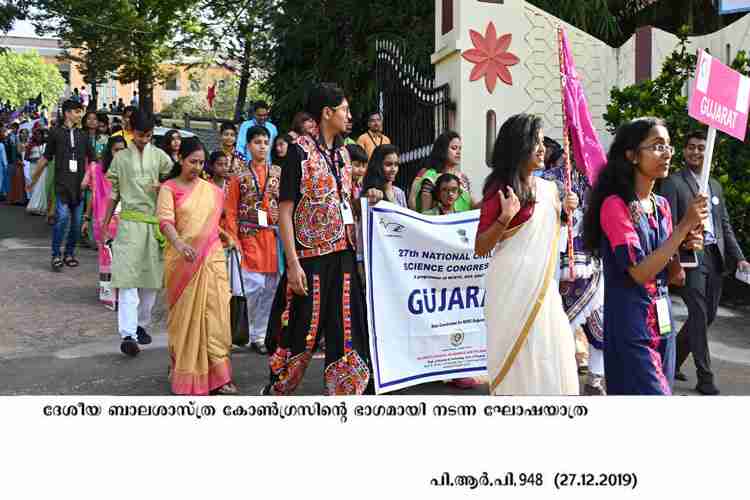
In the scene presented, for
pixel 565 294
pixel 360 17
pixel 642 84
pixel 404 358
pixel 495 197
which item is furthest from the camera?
pixel 360 17

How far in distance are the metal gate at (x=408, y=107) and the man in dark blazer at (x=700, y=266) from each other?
436 centimetres

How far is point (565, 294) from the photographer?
6.47m

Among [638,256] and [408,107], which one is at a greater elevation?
[408,107]

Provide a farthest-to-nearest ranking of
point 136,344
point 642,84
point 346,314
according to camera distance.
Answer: point 642,84 < point 136,344 < point 346,314

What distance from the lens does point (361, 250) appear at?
243 inches

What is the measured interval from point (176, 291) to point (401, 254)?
1.53 meters

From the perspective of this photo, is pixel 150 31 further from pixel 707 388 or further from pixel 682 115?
pixel 707 388

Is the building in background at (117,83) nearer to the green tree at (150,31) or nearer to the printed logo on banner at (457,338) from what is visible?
the green tree at (150,31)

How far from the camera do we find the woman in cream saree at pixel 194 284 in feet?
19.5

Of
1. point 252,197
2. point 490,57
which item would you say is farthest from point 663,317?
point 490,57

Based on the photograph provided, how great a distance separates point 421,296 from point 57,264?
20.9ft

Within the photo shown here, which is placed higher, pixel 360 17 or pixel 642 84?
pixel 360 17
